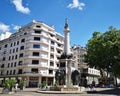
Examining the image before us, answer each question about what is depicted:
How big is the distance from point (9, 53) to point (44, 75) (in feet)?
49.3

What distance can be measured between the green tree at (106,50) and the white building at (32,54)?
1160 centimetres

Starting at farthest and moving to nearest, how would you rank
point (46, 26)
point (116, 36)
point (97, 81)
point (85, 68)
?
point (97, 81) < point (85, 68) < point (46, 26) < point (116, 36)

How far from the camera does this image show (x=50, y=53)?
55.7 metres

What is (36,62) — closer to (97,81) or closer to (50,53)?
(50,53)

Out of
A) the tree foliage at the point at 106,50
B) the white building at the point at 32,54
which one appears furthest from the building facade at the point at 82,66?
the tree foliage at the point at 106,50

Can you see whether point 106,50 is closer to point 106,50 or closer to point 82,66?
point 106,50

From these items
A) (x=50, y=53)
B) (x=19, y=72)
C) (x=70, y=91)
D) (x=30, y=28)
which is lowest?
(x=70, y=91)

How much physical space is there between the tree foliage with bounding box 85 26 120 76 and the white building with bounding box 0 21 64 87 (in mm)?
11602

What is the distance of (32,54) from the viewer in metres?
51.6

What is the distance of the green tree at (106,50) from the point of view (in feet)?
127

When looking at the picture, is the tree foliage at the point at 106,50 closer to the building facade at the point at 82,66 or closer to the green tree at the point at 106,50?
the green tree at the point at 106,50

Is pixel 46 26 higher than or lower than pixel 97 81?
higher

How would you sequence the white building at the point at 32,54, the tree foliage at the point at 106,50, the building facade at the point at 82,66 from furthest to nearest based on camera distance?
the building facade at the point at 82,66, the white building at the point at 32,54, the tree foliage at the point at 106,50

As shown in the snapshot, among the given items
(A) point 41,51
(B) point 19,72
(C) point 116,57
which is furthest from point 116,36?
(B) point 19,72
